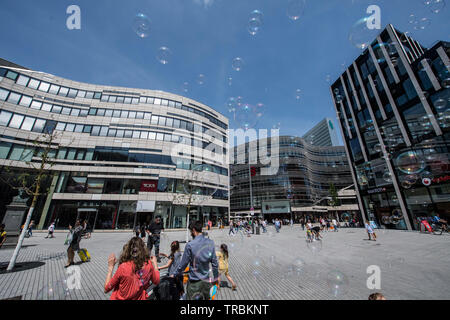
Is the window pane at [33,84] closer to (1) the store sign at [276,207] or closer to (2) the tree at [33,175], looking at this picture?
(2) the tree at [33,175]

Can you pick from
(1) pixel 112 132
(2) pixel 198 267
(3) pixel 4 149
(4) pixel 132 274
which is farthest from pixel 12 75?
(2) pixel 198 267

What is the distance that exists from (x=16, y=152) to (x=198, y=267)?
132 feet

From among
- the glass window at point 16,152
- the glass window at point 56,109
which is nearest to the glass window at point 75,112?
the glass window at point 56,109

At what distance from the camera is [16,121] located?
91.0 ft

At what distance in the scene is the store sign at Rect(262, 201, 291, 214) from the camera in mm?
53875

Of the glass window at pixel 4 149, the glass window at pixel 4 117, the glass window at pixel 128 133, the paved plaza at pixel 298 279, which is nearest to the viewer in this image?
the paved plaza at pixel 298 279

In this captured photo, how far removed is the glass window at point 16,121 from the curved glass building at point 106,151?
0.10 metres

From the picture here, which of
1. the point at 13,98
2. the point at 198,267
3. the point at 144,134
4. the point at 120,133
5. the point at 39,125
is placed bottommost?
the point at 198,267

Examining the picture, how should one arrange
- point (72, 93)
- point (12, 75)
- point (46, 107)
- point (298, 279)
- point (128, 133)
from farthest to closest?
point (72, 93) → point (128, 133) → point (46, 107) → point (12, 75) → point (298, 279)

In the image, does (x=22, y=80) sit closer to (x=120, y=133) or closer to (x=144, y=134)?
(x=120, y=133)

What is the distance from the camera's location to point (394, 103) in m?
23.5

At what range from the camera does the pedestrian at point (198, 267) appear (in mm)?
3116
